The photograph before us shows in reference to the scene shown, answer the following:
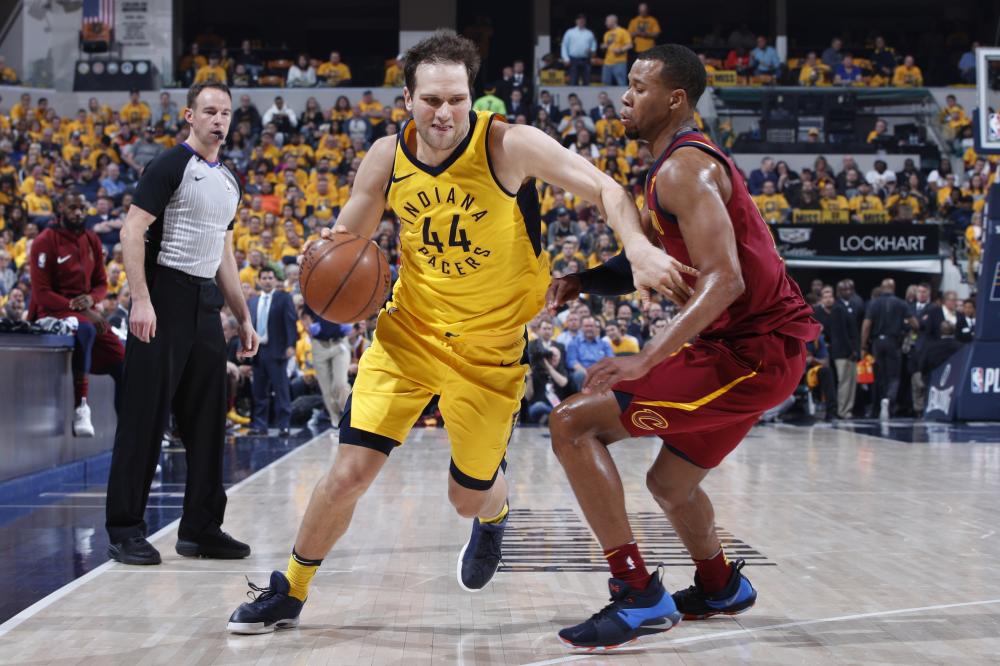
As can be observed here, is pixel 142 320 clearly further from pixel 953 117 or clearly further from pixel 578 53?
pixel 953 117

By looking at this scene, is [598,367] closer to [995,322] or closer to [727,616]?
[727,616]

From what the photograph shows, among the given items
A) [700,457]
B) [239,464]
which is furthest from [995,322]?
[700,457]

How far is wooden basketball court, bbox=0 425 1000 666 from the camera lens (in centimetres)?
332

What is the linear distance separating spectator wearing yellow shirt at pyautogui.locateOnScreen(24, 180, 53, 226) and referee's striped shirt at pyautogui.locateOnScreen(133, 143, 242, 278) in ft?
42.3

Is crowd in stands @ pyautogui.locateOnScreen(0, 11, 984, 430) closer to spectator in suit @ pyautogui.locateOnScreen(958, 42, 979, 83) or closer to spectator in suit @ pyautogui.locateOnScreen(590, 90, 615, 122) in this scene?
spectator in suit @ pyautogui.locateOnScreen(590, 90, 615, 122)

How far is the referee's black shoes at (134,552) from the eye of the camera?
185 inches

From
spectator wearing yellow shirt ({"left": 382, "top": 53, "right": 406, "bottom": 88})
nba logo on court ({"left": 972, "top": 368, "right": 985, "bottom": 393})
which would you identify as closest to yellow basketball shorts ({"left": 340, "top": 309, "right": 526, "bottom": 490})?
nba logo on court ({"left": 972, "top": 368, "right": 985, "bottom": 393})

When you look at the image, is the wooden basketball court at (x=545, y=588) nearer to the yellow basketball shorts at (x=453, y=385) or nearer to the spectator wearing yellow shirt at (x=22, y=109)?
the yellow basketball shorts at (x=453, y=385)

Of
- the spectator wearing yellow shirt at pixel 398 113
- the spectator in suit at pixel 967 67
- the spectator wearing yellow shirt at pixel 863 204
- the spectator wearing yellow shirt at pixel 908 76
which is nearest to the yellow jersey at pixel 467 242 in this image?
the spectator wearing yellow shirt at pixel 863 204

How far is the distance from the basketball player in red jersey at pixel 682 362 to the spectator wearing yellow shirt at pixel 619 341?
9.31 meters

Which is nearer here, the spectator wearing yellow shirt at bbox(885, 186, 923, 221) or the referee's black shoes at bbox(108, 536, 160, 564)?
the referee's black shoes at bbox(108, 536, 160, 564)

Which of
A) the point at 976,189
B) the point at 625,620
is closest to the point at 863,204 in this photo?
the point at 976,189

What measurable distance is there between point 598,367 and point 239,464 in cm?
633

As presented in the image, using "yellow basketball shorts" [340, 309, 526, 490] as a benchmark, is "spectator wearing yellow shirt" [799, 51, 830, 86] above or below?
above
